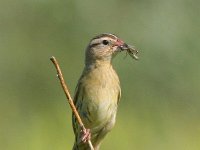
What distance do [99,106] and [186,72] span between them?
5.70 meters

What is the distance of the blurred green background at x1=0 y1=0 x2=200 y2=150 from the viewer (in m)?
15.3

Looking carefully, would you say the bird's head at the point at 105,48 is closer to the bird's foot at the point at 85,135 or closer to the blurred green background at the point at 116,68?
the bird's foot at the point at 85,135

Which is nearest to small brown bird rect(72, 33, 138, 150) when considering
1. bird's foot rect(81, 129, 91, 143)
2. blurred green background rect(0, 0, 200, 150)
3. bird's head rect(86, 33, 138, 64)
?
bird's head rect(86, 33, 138, 64)

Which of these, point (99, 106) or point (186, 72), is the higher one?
point (99, 106)

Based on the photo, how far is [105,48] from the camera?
12414 mm

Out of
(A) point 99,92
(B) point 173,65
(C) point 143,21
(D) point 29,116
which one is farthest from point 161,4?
(A) point 99,92

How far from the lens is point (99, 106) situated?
12.3 metres

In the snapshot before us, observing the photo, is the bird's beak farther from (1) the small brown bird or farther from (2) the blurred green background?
(2) the blurred green background

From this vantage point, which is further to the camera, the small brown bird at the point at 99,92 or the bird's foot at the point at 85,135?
the small brown bird at the point at 99,92

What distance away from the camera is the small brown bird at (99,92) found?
12.3 meters

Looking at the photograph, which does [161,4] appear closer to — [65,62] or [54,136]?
[65,62]

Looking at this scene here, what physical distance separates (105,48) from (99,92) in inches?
15.2

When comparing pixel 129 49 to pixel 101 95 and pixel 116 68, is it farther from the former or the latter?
pixel 116 68

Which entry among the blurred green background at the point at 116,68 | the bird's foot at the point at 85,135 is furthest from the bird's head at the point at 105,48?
the blurred green background at the point at 116,68
